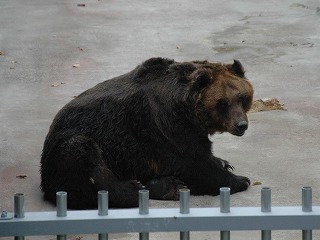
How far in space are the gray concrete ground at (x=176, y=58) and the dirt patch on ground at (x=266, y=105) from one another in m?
0.10

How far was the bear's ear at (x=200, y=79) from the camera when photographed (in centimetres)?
666

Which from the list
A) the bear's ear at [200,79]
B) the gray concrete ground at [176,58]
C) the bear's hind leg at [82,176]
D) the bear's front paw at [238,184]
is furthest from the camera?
the gray concrete ground at [176,58]

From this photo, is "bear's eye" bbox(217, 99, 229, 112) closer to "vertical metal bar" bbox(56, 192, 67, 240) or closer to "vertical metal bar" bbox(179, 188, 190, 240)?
"vertical metal bar" bbox(179, 188, 190, 240)

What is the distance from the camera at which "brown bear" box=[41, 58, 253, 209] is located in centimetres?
659

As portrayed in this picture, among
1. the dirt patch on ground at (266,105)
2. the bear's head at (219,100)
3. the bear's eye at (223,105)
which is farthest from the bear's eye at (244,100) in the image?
the dirt patch on ground at (266,105)

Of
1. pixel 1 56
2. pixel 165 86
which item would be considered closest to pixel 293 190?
pixel 165 86

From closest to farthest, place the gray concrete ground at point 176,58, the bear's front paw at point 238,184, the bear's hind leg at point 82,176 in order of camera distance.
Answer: the bear's hind leg at point 82,176
the bear's front paw at point 238,184
the gray concrete ground at point 176,58

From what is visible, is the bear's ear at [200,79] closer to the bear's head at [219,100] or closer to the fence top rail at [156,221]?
the bear's head at [219,100]

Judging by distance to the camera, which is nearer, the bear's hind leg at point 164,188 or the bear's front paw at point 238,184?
the bear's hind leg at point 164,188

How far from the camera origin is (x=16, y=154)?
7.97 metres

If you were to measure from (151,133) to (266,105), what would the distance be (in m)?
2.81

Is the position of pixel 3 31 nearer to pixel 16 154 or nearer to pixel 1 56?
pixel 1 56

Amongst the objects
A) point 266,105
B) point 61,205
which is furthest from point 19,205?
point 266,105

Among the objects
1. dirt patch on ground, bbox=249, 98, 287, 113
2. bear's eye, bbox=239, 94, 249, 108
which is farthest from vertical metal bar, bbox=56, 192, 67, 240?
dirt patch on ground, bbox=249, 98, 287, 113
